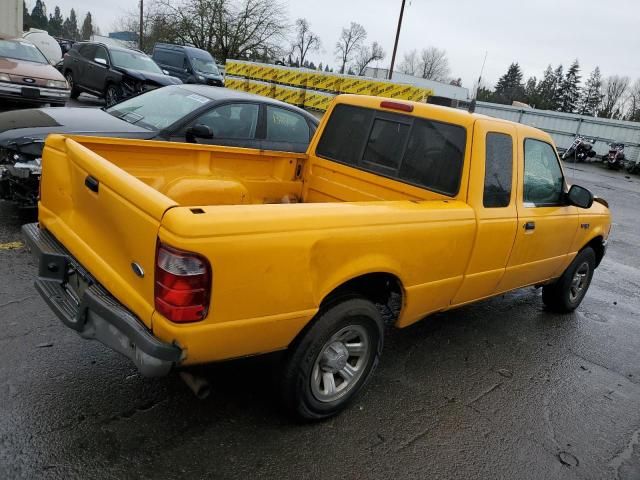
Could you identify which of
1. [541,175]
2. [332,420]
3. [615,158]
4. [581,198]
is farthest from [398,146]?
[615,158]

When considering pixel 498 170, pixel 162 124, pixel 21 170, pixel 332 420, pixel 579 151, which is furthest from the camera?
pixel 579 151

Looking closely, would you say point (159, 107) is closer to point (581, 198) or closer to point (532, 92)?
point (581, 198)

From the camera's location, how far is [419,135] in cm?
376

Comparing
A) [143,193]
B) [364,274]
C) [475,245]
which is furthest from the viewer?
[475,245]

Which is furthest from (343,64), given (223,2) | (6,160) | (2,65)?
(6,160)

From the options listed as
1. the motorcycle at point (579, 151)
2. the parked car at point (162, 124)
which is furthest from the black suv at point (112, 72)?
the motorcycle at point (579, 151)

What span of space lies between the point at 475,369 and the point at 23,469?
3.09 meters

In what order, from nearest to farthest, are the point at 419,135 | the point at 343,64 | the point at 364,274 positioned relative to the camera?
the point at 364,274 < the point at 419,135 < the point at 343,64

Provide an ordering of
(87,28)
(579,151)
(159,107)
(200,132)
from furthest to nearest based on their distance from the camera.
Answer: (87,28) < (579,151) < (159,107) < (200,132)

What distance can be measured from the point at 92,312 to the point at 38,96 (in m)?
10.7

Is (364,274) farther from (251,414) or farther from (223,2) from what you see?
(223,2)

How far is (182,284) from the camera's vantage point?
86.1 inches

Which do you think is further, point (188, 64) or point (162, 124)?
point (188, 64)

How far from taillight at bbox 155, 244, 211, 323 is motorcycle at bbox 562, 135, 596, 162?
26.6 meters
